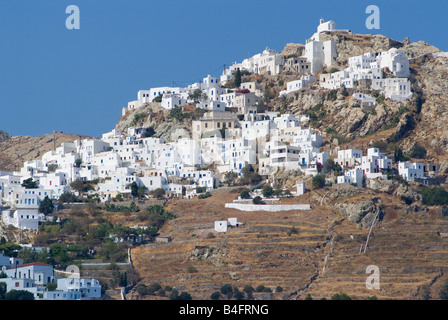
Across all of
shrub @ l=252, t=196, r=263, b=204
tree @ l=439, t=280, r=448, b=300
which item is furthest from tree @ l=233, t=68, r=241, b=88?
tree @ l=439, t=280, r=448, b=300

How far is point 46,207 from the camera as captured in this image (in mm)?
75875

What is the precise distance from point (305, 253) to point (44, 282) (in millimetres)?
17120

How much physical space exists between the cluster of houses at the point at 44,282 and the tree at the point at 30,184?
14923mm

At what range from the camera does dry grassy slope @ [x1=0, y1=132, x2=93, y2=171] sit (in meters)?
101

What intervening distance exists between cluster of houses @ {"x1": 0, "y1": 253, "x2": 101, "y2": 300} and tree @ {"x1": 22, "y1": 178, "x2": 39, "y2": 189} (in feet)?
49.0

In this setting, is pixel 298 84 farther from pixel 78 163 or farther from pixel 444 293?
pixel 444 293

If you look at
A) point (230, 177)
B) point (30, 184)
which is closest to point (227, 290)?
point (230, 177)

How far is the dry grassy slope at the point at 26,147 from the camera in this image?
101 meters

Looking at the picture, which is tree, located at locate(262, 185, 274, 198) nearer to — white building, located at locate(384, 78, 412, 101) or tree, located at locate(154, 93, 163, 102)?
white building, located at locate(384, 78, 412, 101)

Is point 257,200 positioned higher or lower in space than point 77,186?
lower

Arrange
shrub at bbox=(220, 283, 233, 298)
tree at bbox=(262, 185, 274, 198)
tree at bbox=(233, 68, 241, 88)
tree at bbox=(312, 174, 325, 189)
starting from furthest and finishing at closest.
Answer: tree at bbox=(233, 68, 241, 88)
tree at bbox=(262, 185, 274, 198)
tree at bbox=(312, 174, 325, 189)
shrub at bbox=(220, 283, 233, 298)
